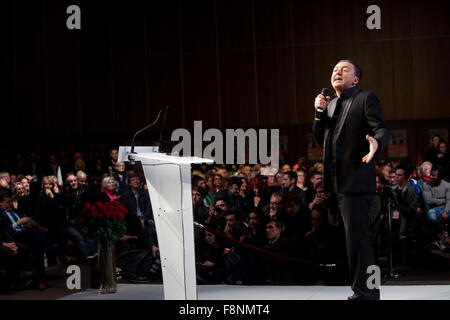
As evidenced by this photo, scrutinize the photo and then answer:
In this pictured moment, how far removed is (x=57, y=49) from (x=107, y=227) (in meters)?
11.1

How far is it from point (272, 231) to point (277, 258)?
0.40m

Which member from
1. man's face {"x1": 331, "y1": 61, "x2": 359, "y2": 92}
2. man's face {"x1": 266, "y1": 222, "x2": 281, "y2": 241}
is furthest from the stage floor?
man's face {"x1": 331, "y1": 61, "x2": 359, "y2": 92}

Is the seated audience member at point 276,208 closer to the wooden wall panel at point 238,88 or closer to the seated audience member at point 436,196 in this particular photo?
the seated audience member at point 436,196

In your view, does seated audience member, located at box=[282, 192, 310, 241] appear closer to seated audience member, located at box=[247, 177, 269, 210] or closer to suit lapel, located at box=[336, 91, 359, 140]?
seated audience member, located at box=[247, 177, 269, 210]

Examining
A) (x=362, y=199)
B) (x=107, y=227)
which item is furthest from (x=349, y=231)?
(x=107, y=227)

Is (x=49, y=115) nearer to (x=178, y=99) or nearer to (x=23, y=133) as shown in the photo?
(x=23, y=133)

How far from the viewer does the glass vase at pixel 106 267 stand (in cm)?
579

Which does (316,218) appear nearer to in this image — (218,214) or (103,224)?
(218,214)

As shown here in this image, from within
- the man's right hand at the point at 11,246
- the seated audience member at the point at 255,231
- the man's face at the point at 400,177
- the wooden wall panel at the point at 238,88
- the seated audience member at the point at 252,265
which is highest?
the wooden wall panel at the point at 238,88

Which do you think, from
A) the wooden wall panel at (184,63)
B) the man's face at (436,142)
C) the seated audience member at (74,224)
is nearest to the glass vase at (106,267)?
the seated audience member at (74,224)

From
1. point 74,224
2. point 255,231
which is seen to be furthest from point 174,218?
point 74,224

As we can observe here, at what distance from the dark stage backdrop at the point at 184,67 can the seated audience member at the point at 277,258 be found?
31.7ft

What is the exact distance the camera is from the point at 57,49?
1611cm

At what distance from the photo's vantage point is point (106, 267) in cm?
583
